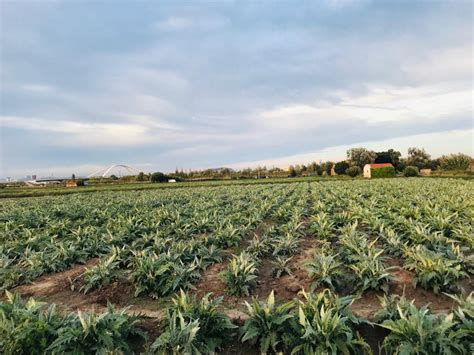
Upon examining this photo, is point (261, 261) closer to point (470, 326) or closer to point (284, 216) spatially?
point (470, 326)

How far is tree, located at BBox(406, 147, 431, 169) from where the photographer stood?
76.5 metres

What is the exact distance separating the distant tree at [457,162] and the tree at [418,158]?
12883mm

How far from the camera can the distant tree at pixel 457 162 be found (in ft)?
185

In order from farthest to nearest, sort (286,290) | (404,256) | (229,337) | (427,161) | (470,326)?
(427,161) < (404,256) < (286,290) < (229,337) < (470,326)

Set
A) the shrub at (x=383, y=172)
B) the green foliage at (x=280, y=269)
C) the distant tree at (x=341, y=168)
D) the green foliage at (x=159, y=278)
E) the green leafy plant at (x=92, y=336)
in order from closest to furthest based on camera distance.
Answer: the green leafy plant at (x=92, y=336) → the green foliage at (x=159, y=278) → the green foliage at (x=280, y=269) → the shrub at (x=383, y=172) → the distant tree at (x=341, y=168)

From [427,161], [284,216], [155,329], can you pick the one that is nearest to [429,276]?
[155,329]

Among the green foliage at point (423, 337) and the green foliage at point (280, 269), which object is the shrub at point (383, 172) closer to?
the green foliage at point (280, 269)

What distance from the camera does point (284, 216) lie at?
37.0 feet

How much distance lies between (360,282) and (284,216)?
648cm

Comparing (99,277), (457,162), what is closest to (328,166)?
(457,162)

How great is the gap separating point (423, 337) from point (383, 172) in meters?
59.6

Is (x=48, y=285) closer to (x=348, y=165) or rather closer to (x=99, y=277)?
(x=99, y=277)

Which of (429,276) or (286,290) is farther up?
(429,276)

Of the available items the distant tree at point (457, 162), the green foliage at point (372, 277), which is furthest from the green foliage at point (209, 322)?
the distant tree at point (457, 162)
